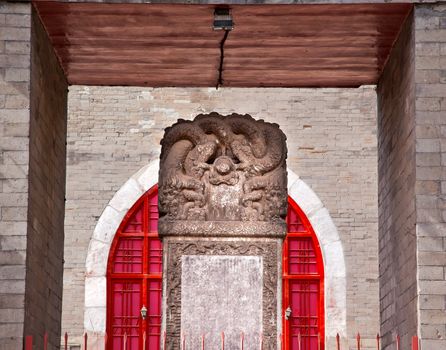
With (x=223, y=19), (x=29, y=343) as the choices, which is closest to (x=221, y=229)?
(x=223, y=19)

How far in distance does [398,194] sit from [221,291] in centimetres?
182

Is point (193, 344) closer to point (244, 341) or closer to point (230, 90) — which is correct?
point (244, 341)

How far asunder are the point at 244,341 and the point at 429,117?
8.28 ft

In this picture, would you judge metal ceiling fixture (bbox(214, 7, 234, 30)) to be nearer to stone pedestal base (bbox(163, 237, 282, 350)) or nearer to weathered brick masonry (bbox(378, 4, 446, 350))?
weathered brick masonry (bbox(378, 4, 446, 350))

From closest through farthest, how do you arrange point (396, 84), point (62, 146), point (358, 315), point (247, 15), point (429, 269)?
point (429, 269) < point (247, 15) < point (396, 84) < point (62, 146) < point (358, 315)

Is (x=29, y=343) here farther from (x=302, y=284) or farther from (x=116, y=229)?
(x=302, y=284)

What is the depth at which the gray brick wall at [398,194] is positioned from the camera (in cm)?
1067

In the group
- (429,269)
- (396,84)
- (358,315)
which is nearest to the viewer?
(429,269)

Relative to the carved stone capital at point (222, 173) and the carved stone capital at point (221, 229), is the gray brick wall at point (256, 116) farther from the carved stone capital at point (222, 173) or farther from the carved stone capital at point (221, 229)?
the carved stone capital at point (221, 229)

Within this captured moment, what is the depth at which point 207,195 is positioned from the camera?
37.6 feet

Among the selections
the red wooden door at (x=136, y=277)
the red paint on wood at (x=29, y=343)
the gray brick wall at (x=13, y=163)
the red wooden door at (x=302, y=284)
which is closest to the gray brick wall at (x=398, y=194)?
the red paint on wood at (x=29, y=343)

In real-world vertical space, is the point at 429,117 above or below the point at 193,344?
above

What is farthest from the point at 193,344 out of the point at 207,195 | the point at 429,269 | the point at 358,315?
the point at 358,315

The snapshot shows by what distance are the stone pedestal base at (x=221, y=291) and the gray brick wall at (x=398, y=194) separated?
3.65 feet
